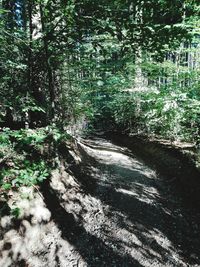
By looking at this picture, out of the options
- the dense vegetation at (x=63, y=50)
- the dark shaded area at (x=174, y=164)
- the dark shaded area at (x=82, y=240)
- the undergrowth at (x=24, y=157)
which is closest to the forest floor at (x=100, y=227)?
the dark shaded area at (x=82, y=240)

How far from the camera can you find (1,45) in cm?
514

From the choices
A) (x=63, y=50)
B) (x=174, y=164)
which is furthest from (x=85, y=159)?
(x=63, y=50)

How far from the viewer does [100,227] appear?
16.7 feet

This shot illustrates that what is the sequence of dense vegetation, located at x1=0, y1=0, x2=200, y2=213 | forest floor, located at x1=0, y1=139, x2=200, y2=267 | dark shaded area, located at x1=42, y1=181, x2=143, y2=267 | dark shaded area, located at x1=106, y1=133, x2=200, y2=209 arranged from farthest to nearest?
dark shaded area, located at x1=106, y1=133, x2=200, y2=209 < dark shaded area, located at x1=42, y1=181, x2=143, y2=267 < forest floor, located at x1=0, y1=139, x2=200, y2=267 < dense vegetation, located at x1=0, y1=0, x2=200, y2=213

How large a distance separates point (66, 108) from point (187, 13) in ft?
→ 18.8

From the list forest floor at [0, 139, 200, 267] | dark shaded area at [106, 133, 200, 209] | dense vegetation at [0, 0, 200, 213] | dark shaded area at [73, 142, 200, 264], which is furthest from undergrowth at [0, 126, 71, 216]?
dark shaded area at [106, 133, 200, 209]

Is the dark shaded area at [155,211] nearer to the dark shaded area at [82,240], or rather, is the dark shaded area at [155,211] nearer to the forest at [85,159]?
the forest at [85,159]

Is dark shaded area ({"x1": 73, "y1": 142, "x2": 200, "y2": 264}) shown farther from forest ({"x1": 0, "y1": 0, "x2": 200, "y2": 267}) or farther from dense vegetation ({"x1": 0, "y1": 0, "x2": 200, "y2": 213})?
dense vegetation ({"x1": 0, "y1": 0, "x2": 200, "y2": 213})

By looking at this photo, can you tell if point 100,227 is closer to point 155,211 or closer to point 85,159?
point 155,211

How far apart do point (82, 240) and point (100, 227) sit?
59cm

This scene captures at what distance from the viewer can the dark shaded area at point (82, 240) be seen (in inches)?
164

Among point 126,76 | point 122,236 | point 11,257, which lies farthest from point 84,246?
point 126,76

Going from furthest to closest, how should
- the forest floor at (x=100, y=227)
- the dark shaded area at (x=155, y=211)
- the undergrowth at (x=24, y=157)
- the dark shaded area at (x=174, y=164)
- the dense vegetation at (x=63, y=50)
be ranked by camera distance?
the dark shaded area at (x=174, y=164), the dark shaded area at (x=155, y=211), the forest floor at (x=100, y=227), the dense vegetation at (x=63, y=50), the undergrowth at (x=24, y=157)

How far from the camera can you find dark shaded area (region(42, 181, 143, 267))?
4160 mm
